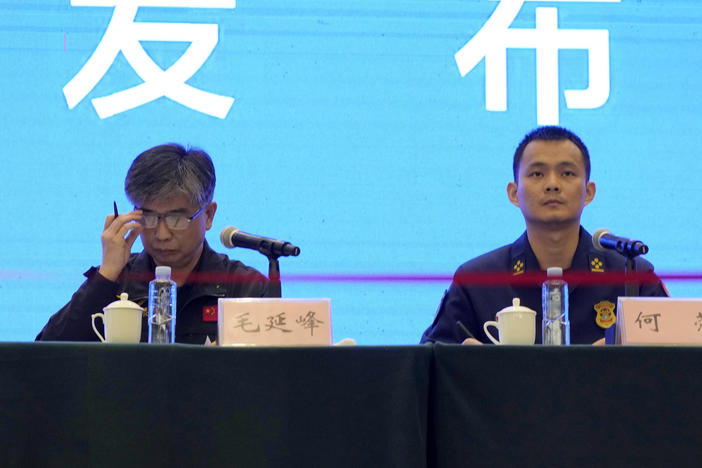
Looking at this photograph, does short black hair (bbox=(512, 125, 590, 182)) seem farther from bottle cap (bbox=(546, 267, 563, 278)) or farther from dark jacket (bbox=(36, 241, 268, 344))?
dark jacket (bbox=(36, 241, 268, 344))

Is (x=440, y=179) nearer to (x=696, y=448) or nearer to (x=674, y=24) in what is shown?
(x=674, y=24)

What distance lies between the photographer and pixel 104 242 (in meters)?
2.17

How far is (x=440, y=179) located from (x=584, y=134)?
1.50ft

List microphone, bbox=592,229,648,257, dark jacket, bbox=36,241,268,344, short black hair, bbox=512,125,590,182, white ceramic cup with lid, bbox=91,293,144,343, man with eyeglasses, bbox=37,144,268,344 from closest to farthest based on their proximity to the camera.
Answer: white ceramic cup with lid, bbox=91,293,144,343 < microphone, bbox=592,229,648,257 < dark jacket, bbox=36,241,268,344 < man with eyeglasses, bbox=37,144,268,344 < short black hair, bbox=512,125,590,182

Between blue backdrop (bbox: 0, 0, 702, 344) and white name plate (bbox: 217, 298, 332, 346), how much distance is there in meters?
1.12

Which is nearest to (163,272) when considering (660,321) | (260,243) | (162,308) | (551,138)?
(162,308)

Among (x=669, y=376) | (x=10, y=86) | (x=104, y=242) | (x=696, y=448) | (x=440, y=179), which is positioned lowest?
(x=696, y=448)

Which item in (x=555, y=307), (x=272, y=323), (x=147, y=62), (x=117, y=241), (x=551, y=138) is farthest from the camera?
(x=147, y=62)

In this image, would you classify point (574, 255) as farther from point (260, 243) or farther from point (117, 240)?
point (117, 240)

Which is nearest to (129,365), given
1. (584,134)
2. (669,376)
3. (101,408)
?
(101,408)

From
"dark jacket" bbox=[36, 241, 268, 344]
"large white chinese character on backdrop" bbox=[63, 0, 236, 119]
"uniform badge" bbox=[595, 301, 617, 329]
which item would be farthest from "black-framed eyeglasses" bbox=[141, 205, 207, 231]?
"uniform badge" bbox=[595, 301, 617, 329]

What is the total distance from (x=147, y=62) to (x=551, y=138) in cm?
123

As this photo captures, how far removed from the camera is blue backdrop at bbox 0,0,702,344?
2.71 metres

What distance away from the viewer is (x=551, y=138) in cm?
246
